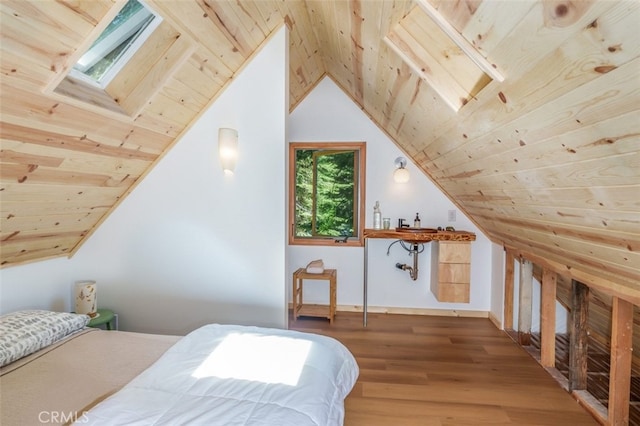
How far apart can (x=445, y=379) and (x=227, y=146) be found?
233cm

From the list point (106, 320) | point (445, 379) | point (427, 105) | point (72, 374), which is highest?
point (427, 105)

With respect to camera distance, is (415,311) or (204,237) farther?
(415,311)

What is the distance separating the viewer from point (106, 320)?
2.31 metres

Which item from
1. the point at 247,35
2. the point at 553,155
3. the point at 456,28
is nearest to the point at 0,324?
the point at 247,35

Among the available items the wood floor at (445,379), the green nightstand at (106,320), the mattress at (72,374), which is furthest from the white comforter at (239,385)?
the green nightstand at (106,320)

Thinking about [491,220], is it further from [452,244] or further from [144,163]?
[144,163]

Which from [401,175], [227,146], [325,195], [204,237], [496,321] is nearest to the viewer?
[227,146]

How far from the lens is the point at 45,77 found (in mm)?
1298

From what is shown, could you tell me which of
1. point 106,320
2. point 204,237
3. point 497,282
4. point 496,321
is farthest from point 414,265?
point 106,320

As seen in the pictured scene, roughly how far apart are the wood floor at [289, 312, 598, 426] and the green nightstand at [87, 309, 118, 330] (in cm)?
162

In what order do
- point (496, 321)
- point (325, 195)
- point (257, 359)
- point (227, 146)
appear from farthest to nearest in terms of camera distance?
point (325, 195)
point (496, 321)
point (227, 146)
point (257, 359)

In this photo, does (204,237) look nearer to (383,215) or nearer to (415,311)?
(383,215)

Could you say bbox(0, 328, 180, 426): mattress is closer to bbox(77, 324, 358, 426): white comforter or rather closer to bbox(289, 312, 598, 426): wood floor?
bbox(77, 324, 358, 426): white comforter

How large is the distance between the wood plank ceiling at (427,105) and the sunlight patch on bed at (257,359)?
53.5 inches
